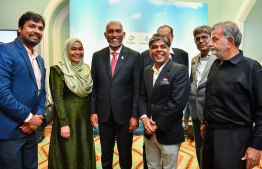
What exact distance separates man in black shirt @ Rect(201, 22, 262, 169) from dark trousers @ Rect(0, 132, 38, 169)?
5.47 feet

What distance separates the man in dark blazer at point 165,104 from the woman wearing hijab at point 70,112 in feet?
2.29

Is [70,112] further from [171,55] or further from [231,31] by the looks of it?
[231,31]

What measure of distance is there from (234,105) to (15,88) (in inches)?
70.1

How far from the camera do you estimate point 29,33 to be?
1.57 metres

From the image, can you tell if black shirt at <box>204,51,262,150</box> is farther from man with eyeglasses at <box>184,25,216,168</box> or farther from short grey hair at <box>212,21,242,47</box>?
man with eyeglasses at <box>184,25,216,168</box>

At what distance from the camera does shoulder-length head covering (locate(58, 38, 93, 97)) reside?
5.83ft

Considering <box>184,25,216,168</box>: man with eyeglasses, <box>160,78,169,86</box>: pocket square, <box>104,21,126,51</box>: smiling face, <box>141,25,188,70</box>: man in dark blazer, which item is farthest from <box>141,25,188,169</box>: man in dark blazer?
<box>160,78,169,86</box>: pocket square

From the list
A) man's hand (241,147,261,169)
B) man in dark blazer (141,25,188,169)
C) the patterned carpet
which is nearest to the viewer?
man's hand (241,147,261,169)

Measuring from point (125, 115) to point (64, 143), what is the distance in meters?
0.71

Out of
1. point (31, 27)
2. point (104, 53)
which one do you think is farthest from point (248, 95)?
point (31, 27)

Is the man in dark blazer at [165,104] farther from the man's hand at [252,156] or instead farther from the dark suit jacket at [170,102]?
the man's hand at [252,156]

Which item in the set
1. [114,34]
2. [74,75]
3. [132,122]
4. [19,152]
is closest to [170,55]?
[114,34]

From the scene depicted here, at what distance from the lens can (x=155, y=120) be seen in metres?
1.62

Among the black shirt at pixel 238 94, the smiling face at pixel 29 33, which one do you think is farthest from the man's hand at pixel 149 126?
the smiling face at pixel 29 33
